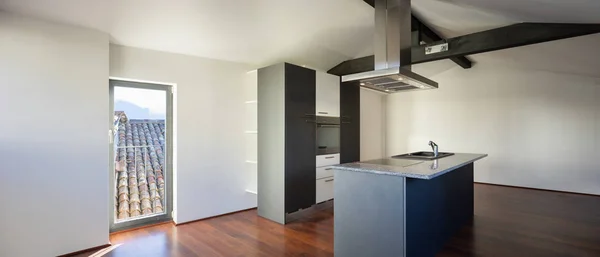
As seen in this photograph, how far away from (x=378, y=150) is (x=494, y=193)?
105 inches

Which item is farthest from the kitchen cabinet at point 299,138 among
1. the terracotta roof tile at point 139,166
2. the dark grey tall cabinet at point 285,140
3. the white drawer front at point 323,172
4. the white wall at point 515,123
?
the white wall at point 515,123

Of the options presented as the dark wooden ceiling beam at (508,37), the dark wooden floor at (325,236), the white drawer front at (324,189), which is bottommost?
the dark wooden floor at (325,236)

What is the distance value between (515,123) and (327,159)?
4342 mm

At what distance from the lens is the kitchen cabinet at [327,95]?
4.42m

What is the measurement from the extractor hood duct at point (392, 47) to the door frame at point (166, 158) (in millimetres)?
2327

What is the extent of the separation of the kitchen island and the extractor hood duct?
36.8 inches

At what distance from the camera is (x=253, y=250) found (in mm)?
2969

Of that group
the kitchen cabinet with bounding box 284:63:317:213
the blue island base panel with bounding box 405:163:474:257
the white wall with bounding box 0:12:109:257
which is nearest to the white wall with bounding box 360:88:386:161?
the kitchen cabinet with bounding box 284:63:317:213

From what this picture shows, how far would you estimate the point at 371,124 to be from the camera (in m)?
7.18

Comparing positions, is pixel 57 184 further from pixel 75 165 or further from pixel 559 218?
pixel 559 218

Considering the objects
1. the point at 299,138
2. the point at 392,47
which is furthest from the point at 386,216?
the point at 299,138

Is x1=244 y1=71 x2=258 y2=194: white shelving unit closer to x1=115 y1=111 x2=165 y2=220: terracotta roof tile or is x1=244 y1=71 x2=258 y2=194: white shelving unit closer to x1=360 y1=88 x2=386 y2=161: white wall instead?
x1=115 y1=111 x2=165 y2=220: terracotta roof tile

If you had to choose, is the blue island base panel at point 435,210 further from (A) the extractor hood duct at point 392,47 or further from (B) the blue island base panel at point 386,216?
(A) the extractor hood duct at point 392,47

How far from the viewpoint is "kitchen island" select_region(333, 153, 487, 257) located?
7.52ft
